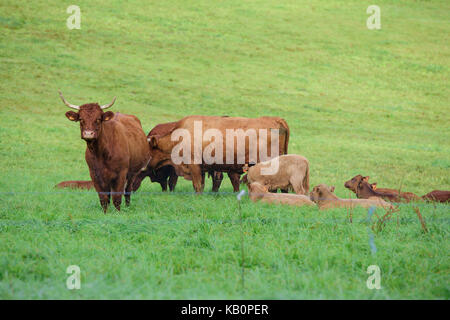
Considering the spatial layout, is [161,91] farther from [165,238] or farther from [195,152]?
[165,238]

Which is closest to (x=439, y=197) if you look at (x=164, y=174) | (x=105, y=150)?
(x=164, y=174)

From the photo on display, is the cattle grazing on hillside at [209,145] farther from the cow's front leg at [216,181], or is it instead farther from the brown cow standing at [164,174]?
the cow's front leg at [216,181]

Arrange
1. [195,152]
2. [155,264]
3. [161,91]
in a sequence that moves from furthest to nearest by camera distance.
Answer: [161,91], [195,152], [155,264]

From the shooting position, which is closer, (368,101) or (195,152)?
(195,152)

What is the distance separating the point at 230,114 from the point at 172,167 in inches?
550

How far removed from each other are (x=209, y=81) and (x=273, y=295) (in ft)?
89.4

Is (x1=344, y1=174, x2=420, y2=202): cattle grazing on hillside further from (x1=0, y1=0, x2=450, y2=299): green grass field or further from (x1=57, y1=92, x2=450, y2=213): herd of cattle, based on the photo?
(x1=0, y1=0, x2=450, y2=299): green grass field

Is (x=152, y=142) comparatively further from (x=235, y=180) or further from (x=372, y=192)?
(x=372, y=192)

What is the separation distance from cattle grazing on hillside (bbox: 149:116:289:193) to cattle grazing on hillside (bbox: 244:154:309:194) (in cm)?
98

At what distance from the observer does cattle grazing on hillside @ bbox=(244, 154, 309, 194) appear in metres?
11.2

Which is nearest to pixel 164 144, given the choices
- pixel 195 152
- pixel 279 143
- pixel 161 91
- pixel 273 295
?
pixel 195 152

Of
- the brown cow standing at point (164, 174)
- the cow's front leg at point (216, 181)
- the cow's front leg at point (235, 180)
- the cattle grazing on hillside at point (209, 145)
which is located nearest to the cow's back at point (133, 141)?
the cattle grazing on hillside at point (209, 145)

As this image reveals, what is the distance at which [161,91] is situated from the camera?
29.3 metres

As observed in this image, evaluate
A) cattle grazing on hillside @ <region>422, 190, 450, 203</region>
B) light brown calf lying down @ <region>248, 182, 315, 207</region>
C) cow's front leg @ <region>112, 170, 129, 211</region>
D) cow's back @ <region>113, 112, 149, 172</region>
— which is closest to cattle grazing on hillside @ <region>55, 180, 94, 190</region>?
cow's back @ <region>113, 112, 149, 172</region>
